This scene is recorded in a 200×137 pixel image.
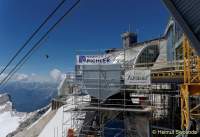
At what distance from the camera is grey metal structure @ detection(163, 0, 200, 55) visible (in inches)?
268

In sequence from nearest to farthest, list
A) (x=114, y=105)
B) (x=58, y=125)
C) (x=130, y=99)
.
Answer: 1. (x=114, y=105)
2. (x=130, y=99)
3. (x=58, y=125)

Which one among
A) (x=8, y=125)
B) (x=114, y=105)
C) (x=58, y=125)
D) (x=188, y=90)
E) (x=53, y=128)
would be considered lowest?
(x=8, y=125)

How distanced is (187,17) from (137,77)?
11.7 metres

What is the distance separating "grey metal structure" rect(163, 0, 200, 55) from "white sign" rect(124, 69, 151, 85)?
37.3 ft

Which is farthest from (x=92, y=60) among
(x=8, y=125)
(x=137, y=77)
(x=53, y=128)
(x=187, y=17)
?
(x=8, y=125)

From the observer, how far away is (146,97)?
831 inches

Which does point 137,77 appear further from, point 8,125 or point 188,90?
point 8,125

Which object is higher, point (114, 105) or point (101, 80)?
point (101, 80)

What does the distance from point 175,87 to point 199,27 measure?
50.5 ft

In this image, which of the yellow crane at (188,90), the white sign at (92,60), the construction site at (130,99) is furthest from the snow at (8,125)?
the yellow crane at (188,90)

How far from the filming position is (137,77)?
728 inches

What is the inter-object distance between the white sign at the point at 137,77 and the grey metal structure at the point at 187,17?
37.3 feet

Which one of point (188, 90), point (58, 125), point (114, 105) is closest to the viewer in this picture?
point (188, 90)

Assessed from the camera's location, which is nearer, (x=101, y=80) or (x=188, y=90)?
(x=188, y=90)
